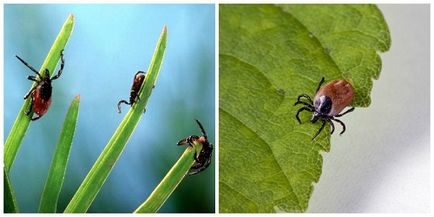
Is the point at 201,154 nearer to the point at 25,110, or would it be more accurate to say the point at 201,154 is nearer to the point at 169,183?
the point at 169,183

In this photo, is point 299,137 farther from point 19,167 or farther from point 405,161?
point 19,167

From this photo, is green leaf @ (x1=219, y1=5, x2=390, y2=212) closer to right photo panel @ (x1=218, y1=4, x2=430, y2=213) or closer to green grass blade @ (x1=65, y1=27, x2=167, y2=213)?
right photo panel @ (x1=218, y1=4, x2=430, y2=213)

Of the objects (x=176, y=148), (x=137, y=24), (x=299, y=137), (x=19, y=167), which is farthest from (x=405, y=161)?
(x=19, y=167)

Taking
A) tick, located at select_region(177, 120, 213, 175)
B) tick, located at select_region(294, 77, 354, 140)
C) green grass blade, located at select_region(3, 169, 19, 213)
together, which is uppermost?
tick, located at select_region(294, 77, 354, 140)

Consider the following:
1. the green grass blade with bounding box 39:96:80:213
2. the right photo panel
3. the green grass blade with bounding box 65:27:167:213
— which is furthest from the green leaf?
the green grass blade with bounding box 39:96:80:213

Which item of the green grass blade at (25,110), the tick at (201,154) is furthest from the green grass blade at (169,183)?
the green grass blade at (25,110)

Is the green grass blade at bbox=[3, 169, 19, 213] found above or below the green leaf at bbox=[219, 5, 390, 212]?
below

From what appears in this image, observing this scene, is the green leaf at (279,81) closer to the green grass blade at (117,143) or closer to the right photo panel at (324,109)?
the right photo panel at (324,109)
